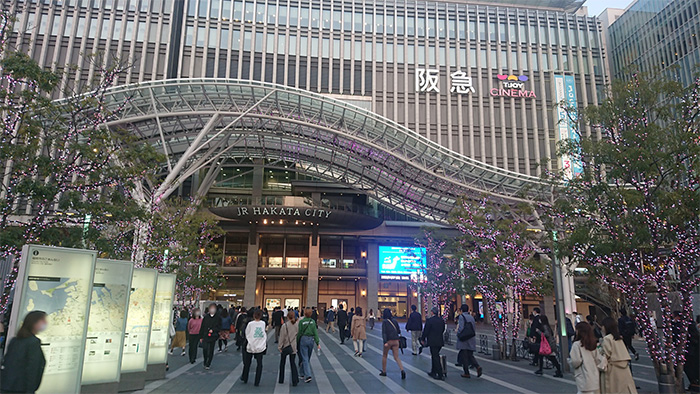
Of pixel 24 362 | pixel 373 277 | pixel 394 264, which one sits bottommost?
pixel 24 362

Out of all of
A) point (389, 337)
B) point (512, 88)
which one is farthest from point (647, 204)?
point (512, 88)

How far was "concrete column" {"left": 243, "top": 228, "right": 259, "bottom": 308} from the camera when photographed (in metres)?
40.3

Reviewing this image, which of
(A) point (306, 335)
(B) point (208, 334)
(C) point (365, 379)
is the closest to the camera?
(A) point (306, 335)

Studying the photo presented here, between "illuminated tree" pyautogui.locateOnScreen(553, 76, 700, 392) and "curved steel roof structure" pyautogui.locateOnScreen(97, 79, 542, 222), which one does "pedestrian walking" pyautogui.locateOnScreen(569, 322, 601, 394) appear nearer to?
"illuminated tree" pyautogui.locateOnScreen(553, 76, 700, 392)

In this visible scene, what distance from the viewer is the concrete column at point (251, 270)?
132 feet

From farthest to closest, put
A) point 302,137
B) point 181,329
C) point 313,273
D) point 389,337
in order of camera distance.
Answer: point 313,273 → point 302,137 → point 181,329 → point 389,337

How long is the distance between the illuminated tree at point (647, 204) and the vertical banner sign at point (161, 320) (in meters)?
9.79

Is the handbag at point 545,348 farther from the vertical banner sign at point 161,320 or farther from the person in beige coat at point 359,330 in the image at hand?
the vertical banner sign at point 161,320

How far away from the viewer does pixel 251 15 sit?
144 feet

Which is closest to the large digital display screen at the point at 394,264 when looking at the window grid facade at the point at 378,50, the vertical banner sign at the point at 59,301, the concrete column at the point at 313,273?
the concrete column at the point at 313,273

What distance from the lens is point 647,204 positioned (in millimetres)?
9406

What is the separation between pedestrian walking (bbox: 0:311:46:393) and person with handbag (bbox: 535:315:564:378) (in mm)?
10437

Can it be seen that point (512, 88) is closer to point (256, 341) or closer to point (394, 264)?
point (394, 264)

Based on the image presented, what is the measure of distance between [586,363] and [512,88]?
43.5 m
